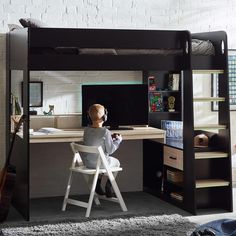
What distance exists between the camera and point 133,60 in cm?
564

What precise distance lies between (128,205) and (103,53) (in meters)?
1.49

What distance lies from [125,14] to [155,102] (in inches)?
38.6

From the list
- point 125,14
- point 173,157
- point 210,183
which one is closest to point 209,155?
point 210,183

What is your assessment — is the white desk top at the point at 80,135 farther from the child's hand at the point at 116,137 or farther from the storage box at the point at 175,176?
the storage box at the point at 175,176

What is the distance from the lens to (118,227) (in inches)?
199

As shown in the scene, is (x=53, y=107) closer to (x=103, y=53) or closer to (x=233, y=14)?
(x=103, y=53)

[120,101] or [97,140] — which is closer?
[97,140]

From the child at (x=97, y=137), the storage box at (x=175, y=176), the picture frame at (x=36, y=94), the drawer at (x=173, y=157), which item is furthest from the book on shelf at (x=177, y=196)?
the picture frame at (x=36, y=94)

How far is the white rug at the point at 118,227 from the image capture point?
4.89 meters

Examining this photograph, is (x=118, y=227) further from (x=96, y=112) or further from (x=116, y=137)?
(x=96, y=112)

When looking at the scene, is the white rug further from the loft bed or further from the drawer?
the loft bed

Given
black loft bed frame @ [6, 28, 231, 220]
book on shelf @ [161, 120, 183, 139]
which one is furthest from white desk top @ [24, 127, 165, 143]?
black loft bed frame @ [6, 28, 231, 220]

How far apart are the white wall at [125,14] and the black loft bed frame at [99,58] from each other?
44 cm

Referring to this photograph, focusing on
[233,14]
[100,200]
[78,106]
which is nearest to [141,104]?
[78,106]
